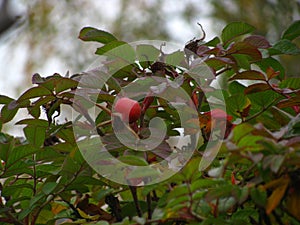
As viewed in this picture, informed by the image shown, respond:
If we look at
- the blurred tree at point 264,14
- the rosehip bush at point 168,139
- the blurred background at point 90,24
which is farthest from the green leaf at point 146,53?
the blurred background at point 90,24

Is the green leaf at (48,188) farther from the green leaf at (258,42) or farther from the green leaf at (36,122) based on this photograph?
the green leaf at (258,42)

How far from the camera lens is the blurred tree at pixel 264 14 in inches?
140

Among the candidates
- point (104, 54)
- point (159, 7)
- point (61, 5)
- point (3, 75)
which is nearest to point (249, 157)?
point (104, 54)

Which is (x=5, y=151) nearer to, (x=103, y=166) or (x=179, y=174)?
(x=103, y=166)

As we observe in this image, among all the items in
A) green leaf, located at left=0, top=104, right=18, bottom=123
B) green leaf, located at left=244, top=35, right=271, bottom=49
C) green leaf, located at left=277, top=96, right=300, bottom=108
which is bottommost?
green leaf, located at left=277, top=96, right=300, bottom=108

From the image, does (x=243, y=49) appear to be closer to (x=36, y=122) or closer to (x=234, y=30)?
(x=234, y=30)

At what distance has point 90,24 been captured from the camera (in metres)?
5.37

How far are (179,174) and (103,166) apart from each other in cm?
11

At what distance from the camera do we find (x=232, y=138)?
41cm

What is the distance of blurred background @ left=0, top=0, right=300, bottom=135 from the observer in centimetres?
475

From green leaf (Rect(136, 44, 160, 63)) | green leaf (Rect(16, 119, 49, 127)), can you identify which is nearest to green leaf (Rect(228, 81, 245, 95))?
green leaf (Rect(136, 44, 160, 63))

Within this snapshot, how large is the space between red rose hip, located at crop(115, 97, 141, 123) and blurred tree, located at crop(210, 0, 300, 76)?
121 inches

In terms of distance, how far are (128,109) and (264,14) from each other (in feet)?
14.6

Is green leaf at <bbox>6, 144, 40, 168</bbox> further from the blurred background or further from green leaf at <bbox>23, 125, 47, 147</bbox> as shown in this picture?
the blurred background
